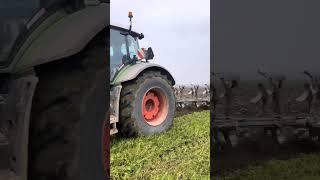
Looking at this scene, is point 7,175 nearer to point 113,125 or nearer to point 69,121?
point 69,121

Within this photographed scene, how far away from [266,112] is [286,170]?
0.55 meters

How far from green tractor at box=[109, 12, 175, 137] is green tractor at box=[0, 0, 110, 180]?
11cm

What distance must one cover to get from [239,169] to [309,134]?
1.13m

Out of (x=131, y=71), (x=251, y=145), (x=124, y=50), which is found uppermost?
(x=124, y=50)

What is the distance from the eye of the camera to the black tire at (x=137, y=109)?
5.49 ft

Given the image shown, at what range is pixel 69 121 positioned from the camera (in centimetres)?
144

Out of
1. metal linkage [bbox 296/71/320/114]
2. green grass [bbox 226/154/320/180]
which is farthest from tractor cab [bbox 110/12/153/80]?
metal linkage [bbox 296/71/320/114]

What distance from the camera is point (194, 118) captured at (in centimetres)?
160

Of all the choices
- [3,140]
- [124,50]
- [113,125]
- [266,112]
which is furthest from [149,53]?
[266,112]

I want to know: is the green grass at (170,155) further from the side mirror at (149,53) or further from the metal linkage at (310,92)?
the metal linkage at (310,92)

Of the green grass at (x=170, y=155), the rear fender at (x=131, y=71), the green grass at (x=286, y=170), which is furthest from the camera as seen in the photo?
the green grass at (x=286, y=170)

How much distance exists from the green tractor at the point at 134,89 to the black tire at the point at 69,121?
10 cm

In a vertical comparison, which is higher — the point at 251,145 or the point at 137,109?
the point at 137,109

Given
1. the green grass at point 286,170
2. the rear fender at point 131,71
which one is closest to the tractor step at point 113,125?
the rear fender at point 131,71
